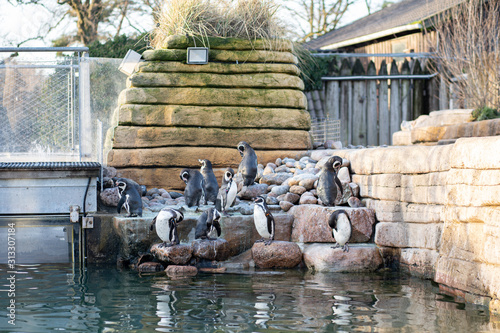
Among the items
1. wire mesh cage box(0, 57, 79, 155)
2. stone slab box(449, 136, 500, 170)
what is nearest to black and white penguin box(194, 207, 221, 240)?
wire mesh cage box(0, 57, 79, 155)

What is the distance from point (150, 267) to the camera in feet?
22.0

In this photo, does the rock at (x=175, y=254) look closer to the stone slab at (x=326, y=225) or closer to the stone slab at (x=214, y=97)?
the stone slab at (x=326, y=225)

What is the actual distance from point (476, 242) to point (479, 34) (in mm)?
5867

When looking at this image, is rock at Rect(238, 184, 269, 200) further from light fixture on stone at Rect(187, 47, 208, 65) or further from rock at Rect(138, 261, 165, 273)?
light fixture on stone at Rect(187, 47, 208, 65)

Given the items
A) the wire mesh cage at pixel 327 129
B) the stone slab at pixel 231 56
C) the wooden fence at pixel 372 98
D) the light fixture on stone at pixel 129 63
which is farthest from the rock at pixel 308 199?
the wooden fence at pixel 372 98

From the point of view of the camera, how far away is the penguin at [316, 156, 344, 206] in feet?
23.4

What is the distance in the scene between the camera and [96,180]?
7.50 m

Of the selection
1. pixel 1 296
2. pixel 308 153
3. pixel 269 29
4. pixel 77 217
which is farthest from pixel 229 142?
pixel 1 296

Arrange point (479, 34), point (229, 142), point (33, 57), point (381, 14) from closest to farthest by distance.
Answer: point (33, 57), point (229, 142), point (479, 34), point (381, 14)

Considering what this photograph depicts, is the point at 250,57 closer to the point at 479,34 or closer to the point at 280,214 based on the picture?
the point at 280,214

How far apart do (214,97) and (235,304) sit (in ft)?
15.3

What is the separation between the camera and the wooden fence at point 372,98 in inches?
487

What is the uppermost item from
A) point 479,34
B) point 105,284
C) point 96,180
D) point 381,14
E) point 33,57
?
point 381,14

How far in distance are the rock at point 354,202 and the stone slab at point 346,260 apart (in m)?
0.75
